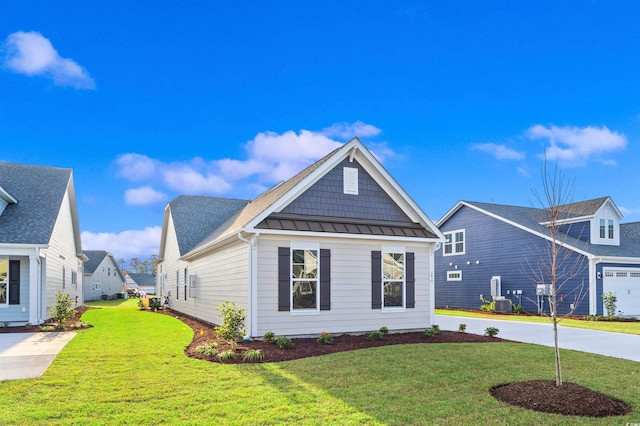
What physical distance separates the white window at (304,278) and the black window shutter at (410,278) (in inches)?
116

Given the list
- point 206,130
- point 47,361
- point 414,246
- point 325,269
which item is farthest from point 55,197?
point 414,246

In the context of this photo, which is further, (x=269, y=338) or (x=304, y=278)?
(x=304, y=278)

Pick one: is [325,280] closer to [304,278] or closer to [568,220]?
[304,278]

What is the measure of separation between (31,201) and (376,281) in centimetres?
1379

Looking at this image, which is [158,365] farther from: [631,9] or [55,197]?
[631,9]

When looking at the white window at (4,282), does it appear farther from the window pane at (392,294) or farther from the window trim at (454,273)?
the window trim at (454,273)

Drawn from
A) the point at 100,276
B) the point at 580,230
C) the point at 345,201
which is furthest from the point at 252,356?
the point at 100,276

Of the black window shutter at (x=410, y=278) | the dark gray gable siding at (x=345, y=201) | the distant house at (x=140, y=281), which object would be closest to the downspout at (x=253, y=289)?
the dark gray gable siding at (x=345, y=201)

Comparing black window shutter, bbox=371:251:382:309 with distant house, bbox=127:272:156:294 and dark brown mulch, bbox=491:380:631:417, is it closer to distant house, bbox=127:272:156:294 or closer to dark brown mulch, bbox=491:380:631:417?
dark brown mulch, bbox=491:380:631:417

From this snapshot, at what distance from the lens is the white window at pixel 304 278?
11758 mm

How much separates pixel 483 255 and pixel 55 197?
22163 mm

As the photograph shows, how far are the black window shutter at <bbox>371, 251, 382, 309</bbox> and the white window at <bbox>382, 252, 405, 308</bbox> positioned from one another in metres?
0.19

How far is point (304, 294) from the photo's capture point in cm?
1191

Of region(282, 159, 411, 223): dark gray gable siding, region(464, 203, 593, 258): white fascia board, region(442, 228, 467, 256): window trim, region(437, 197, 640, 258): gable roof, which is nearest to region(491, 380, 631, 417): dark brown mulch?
region(282, 159, 411, 223): dark gray gable siding
